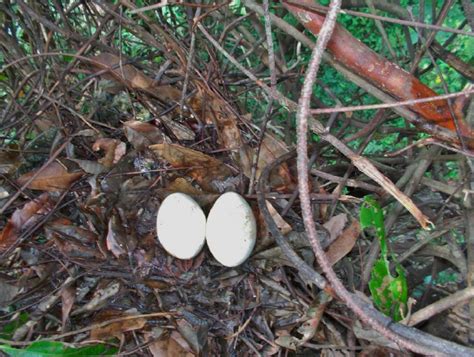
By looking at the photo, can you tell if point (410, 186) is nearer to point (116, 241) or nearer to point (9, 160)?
point (116, 241)

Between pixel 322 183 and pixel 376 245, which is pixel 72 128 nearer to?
pixel 322 183

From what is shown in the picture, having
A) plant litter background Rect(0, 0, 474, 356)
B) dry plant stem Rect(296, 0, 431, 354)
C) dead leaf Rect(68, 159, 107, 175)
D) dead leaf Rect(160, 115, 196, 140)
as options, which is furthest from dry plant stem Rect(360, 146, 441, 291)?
dead leaf Rect(68, 159, 107, 175)

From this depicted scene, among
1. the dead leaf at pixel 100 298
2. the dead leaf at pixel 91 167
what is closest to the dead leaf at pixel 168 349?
the dead leaf at pixel 100 298

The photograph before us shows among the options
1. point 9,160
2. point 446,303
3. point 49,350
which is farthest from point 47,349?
point 446,303

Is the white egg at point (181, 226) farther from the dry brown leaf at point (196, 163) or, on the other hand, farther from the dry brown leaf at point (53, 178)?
the dry brown leaf at point (53, 178)

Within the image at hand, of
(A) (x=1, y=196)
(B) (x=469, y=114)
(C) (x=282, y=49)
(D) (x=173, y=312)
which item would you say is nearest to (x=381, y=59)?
(B) (x=469, y=114)

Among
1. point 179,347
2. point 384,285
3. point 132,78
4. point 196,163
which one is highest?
point 132,78

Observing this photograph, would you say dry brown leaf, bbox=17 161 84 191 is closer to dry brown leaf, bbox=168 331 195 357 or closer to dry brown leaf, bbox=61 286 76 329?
dry brown leaf, bbox=61 286 76 329
